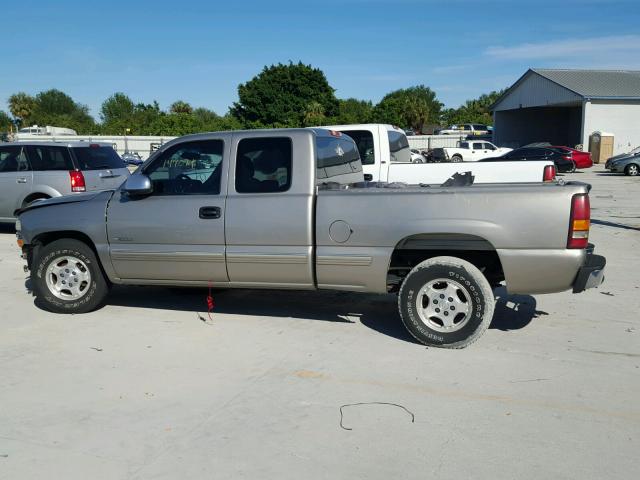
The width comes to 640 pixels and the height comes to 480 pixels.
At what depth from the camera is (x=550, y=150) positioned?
32781 millimetres

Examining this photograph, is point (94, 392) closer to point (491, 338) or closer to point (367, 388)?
point (367, 388)

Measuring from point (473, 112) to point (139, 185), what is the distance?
98070 mm

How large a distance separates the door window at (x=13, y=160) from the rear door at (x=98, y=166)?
110cm

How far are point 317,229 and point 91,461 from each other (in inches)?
110

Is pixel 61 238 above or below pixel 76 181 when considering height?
below

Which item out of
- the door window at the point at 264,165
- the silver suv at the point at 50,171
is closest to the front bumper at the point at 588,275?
the door window at the point at 264,165

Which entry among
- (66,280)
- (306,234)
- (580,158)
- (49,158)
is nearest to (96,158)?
(49,158)

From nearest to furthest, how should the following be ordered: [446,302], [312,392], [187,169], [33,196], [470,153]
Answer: [312,392] < [446,302] < [187,169] < [33,196] < [470,153]

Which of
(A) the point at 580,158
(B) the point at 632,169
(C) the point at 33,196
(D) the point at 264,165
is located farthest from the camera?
(A) the point at 580,158

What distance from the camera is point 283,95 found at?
70.7m

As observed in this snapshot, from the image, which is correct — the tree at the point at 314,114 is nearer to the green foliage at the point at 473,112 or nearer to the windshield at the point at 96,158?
the green foliage at the point at 473,112

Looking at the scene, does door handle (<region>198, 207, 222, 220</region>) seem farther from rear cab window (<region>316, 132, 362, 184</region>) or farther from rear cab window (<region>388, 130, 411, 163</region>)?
rear cab window (<region>388, 130, 411, 163</region>)

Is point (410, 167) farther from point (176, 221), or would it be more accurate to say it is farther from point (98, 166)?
point (98, 166)

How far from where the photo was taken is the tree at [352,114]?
68.5 meters
